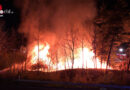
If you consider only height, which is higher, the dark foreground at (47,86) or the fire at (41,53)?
the fire at (41,53)

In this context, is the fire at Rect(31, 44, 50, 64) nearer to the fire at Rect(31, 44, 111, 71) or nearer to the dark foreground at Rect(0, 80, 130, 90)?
the fire at Rect(31, 44, 111, 71)

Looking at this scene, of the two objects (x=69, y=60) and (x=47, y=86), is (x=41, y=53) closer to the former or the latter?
(x=69, y=60)

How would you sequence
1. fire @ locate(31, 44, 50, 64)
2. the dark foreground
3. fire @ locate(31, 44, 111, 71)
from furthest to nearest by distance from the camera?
1. fire @ locate(31, 44, 50, 64)
2. fire @ locate(31, 44, 111, 71)
3. the dark foreground

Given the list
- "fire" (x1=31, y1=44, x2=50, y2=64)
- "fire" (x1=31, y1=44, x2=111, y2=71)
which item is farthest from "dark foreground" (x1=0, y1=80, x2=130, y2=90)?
"fire" (x1=31, y1=44, x2=50, y2=64)

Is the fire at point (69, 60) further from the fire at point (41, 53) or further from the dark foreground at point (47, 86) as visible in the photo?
the dark foreground at point (47, 86)

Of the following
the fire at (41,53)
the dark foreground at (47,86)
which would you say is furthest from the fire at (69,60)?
the dark foreground at (47,86)

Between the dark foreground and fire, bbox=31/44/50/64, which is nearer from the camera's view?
the dark foreground

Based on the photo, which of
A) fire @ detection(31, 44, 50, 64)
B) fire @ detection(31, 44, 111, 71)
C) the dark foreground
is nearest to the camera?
the dark foreground

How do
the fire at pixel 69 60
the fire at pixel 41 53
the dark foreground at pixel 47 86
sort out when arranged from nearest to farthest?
the dark foreground at pixel 47 86 → the fire at pixel 69 60 → the fire at pixel 41 53

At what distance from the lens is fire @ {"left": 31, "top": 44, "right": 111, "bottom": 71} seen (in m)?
14.7

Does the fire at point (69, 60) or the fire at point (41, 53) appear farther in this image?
the fire at point (41, 53)

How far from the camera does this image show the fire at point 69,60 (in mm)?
14727

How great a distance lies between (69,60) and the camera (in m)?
16.0

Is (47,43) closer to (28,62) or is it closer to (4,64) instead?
(28,62)
